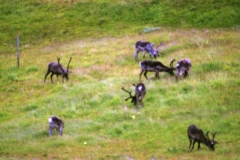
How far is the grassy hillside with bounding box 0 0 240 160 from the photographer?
1791 centimetres

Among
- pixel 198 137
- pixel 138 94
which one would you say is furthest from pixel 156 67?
pixel 198 137

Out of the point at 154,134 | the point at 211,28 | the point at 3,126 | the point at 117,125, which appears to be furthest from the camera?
the point at 211,28

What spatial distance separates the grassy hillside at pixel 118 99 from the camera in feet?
58.7

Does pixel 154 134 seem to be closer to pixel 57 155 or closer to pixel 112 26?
pixel 57 155

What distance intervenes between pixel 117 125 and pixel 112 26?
25563 millimetres

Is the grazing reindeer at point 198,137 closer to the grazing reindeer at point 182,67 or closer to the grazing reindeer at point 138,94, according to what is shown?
the grazing reindeer at point 138,94

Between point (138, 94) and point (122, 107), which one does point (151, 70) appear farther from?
point (122, 107)

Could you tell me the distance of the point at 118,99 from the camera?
23031mm

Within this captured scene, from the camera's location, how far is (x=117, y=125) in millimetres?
20141

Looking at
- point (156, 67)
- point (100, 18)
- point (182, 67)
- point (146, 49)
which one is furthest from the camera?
point (100, 18)

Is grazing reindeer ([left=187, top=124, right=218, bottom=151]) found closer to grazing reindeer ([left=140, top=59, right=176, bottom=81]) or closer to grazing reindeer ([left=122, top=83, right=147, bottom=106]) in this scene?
grazing reindeer ([left=122, top=83, right=147, bottom=106])

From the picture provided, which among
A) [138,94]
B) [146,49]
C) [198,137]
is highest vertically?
[146,49]

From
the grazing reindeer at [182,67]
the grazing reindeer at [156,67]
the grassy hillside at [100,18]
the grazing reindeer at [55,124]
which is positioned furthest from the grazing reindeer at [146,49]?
the grazing reindeer at [55,124]

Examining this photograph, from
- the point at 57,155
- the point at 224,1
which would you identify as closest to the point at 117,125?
the point at 57,155
